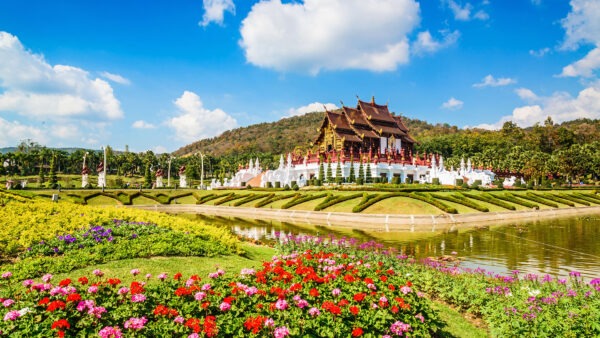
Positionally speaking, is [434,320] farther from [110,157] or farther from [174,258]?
[110,157]

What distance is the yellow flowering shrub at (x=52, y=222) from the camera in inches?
406

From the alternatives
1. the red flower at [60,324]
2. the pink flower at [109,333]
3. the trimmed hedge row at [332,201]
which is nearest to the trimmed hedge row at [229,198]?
the trimmed hedge row at [332,201]

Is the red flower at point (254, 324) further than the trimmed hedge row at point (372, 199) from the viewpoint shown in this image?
No

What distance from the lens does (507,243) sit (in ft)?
63.9

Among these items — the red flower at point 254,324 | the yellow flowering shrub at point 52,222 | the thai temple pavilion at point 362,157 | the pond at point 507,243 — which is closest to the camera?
the red flower at point 254,324

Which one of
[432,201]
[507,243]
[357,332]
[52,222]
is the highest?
[52,222]

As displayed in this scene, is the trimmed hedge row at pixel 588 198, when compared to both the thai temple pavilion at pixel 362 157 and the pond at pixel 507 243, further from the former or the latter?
the pond at pixel 507 243

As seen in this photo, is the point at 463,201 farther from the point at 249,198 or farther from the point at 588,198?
the point at 588,198

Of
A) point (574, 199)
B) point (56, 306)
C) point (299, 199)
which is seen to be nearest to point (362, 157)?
point (299, 199)

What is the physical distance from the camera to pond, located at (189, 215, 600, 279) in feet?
47.9

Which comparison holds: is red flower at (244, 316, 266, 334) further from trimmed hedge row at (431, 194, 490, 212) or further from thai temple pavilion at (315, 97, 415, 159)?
thai temple pavilion at (315, 97, 415, 159)

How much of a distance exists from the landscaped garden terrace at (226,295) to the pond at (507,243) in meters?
5.39

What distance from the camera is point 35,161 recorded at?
102 m

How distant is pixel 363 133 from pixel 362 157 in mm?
7418
